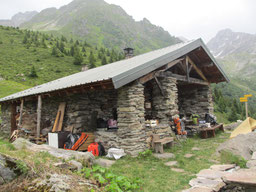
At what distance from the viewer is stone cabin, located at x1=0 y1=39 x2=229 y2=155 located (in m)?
6.00

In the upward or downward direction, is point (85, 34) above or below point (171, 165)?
above

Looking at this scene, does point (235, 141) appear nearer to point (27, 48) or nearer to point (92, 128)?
point (92, 128)

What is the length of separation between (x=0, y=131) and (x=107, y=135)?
33.4 feet

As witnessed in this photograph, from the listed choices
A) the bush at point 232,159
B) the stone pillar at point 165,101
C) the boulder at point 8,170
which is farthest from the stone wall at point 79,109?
the bush at point 232,159

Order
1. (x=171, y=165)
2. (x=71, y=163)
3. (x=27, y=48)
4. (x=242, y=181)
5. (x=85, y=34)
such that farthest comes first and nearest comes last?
(x=85, y=34) → (x=27, y=48) → (x=171, y=165) → (x=71, y=163) → (x=242, y=181)

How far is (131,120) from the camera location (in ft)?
19.5

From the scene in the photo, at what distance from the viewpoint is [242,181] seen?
2748 millimetres

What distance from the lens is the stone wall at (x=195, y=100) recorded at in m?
11.2

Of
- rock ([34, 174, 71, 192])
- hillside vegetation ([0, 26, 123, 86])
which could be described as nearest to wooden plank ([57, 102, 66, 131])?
rock ([34, 174, 71, 192])

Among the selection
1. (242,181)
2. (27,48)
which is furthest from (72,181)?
(27,48)

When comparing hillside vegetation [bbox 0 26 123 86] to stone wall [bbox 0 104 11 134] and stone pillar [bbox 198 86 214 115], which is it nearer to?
stone wall [bbox 0 104 11 134]

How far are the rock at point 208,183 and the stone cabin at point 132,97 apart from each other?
2.43 meters

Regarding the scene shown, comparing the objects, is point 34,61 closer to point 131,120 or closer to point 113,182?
point 131,120

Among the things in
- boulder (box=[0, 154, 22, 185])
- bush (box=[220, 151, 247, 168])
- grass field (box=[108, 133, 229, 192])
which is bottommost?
grass field (box=[108, 133, 229, 192])
